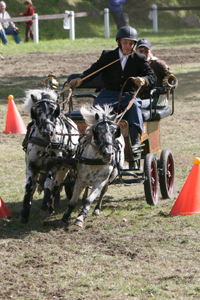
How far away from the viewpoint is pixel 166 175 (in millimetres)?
7645

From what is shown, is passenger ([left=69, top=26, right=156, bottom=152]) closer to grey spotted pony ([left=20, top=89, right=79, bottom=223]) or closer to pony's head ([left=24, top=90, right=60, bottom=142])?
grey spotted pony ([left=20, top=89, right=79, bottom=223])

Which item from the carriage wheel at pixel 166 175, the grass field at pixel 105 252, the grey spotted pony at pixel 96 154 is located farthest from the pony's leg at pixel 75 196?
the carriage wheel at pixel 166 175

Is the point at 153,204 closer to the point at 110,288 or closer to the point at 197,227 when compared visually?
the point at 197,227

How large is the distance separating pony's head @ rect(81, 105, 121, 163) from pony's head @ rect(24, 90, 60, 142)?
39 cm

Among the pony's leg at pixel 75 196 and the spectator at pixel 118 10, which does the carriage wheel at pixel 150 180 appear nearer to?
the pony's leg at pixel 75 196

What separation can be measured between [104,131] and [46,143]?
2.16 feet

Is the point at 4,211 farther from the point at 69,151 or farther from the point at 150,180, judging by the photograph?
the point at 150,180

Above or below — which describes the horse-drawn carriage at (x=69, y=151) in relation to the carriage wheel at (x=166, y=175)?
above

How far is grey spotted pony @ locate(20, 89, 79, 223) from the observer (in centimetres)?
572

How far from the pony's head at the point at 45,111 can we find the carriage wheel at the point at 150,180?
1646 millimetres

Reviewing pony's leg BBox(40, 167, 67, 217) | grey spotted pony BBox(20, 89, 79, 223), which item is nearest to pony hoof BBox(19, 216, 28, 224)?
grey spotted pony BBox(20, 89, 79, 223)

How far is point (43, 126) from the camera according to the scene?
5.66 m

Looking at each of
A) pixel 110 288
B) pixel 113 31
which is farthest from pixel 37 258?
pixel 113 31

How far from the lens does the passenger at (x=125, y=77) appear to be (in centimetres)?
686
